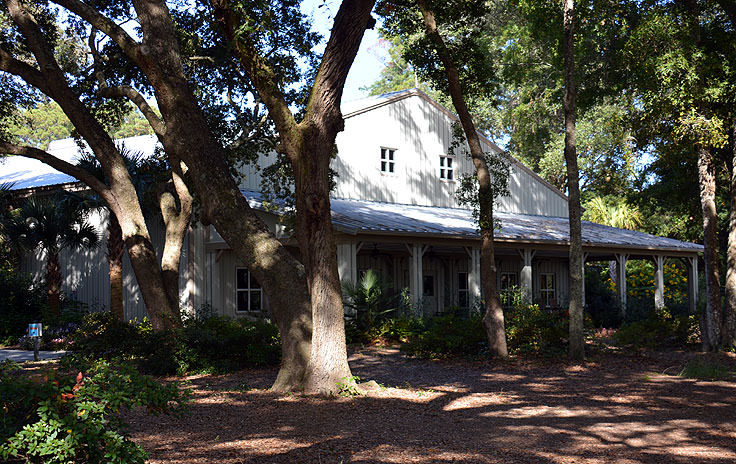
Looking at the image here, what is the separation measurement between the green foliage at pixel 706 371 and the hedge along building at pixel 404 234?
8.29m

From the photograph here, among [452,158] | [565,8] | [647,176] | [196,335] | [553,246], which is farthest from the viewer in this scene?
[647,176]

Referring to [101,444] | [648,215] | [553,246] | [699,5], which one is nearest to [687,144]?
[699,5]

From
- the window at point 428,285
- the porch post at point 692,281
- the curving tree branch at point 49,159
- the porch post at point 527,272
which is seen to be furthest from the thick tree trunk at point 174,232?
the porch post at point 692,281

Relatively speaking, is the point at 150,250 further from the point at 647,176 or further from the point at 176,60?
the point at 647,176

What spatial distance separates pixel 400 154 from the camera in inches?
1014

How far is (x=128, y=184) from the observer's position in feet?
46.3

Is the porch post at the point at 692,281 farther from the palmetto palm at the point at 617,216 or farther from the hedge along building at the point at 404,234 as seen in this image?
the palmetto palm at the point at 617,216

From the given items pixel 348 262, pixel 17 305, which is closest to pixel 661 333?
pixel 348 262

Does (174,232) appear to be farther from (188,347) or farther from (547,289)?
(547,289)

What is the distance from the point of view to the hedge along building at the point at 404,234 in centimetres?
2077

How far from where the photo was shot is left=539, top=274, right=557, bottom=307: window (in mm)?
29016

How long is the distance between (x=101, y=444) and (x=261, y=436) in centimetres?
278

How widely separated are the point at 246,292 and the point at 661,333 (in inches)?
446

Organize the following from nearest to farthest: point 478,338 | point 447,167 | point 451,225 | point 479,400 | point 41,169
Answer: point 479,400, point 478,338, point 451,225, point 447,167, point 41,169
